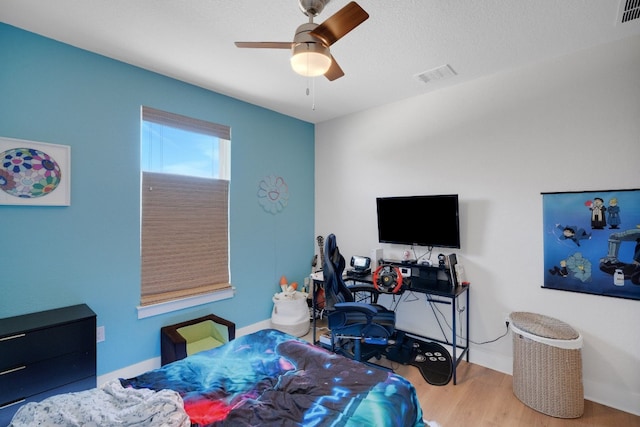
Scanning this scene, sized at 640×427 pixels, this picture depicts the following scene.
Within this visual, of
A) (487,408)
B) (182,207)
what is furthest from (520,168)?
(182,207)

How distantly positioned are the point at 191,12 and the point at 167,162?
140 cm

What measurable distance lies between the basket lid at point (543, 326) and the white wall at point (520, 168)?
0.10m

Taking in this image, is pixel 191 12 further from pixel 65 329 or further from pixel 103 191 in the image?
pixel 65 329

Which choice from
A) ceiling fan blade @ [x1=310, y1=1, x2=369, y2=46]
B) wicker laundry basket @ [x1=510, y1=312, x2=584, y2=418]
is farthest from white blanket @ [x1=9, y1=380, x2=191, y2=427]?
wicker laundry basket @ [x1=510, y1=312, x2=584, y2=418]

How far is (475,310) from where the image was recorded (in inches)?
111

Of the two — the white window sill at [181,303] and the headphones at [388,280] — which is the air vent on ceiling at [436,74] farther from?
the white window sill at [181,303]

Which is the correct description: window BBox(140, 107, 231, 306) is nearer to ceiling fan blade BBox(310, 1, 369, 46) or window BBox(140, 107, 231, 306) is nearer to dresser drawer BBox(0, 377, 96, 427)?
dresser drawer BBox(0, 377, 96, 427)

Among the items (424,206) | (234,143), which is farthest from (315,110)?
(424,206)

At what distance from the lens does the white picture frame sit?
1980 millimetres

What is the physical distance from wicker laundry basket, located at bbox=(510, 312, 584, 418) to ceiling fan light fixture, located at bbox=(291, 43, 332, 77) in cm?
247

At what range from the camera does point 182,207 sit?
2.86 meters

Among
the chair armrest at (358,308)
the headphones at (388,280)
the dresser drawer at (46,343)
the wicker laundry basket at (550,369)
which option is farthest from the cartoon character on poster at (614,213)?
the dresser drawer at (46,343)

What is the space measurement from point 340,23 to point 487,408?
2.84m

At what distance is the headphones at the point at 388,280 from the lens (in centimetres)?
270
